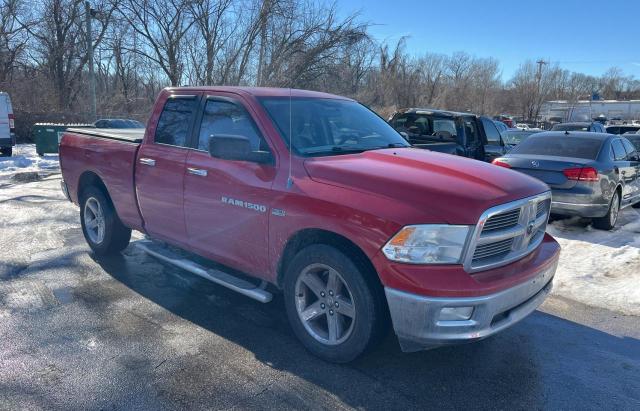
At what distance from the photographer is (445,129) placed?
10.1 m

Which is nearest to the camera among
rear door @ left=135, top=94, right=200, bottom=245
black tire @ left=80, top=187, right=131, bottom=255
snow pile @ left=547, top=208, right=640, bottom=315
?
rear door @ left=135, top=94, right=200, bottom=245

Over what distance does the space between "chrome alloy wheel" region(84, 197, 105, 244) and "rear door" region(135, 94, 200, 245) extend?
1.04 m

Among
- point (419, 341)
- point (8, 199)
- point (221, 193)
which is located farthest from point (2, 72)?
point (419, 341)

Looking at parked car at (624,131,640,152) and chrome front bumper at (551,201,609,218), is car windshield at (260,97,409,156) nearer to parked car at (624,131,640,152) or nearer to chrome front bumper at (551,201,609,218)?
chrome front bumper at (551,201,609,218)

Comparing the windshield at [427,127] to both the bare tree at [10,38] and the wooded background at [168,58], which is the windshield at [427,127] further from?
the bare tree at [10,38]

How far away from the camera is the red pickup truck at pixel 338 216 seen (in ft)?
9.84

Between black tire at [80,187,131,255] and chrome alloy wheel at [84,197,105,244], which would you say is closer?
black tire at [80,187,131,255]

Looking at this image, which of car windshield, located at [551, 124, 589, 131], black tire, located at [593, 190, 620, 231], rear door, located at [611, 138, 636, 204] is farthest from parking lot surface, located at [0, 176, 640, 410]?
car windshield, located at [551, 124, 589, 131]

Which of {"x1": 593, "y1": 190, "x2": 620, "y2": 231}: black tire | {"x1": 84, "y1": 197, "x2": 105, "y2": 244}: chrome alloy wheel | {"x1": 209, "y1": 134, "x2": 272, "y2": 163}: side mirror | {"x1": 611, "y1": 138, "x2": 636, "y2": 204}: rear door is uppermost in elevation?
{"x1": 209, "y1": 134, "x2": 272, "y2": 163}: side mirror

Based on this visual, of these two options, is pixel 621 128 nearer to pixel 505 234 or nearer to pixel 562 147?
pixel 562 147

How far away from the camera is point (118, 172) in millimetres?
5289

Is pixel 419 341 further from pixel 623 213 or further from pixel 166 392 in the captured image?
pixel 623 213

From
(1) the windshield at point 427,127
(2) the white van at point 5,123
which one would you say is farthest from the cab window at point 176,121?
(2) the white van at point 5,123

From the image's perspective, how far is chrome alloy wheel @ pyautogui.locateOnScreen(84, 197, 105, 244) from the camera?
19.0 ft
